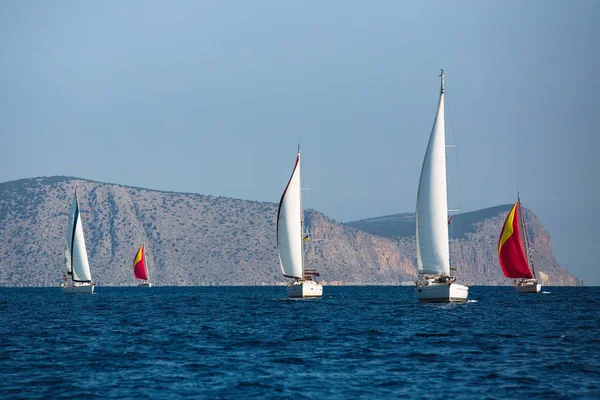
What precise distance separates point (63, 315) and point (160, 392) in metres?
38.5

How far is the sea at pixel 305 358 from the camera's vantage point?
89.1 feet

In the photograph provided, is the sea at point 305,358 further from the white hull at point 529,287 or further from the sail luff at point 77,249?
the sail luff at point 77,249

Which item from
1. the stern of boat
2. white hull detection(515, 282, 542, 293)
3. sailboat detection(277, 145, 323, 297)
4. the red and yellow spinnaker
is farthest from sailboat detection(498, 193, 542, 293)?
the stern of boat

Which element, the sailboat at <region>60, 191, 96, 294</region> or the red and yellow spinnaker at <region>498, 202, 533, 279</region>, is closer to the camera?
the red and yellow spinnaker at <region>498, 202, 533, 279</region>

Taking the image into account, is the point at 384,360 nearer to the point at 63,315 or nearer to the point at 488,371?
the point at 488,371

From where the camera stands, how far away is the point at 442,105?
198 feet

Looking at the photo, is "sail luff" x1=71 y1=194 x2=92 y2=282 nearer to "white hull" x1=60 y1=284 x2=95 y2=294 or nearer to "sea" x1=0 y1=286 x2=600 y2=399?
"white hull" x1=60 y1=284 x2=95 y2=294

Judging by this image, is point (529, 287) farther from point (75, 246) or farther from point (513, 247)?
point (75, 246)

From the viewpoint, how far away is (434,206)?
59531 millimetres

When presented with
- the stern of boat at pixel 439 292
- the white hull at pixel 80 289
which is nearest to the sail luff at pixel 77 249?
the white hull at pixel 80 289

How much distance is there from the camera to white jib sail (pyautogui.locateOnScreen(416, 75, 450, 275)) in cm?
5950

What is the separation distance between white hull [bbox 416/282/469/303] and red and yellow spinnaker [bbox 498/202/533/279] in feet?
116

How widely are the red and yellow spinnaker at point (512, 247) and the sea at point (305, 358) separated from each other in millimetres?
40391

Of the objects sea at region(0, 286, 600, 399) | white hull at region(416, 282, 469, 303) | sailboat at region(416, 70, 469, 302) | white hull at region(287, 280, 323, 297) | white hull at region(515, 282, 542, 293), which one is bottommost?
sea at region(0, 286, 600, 399)
